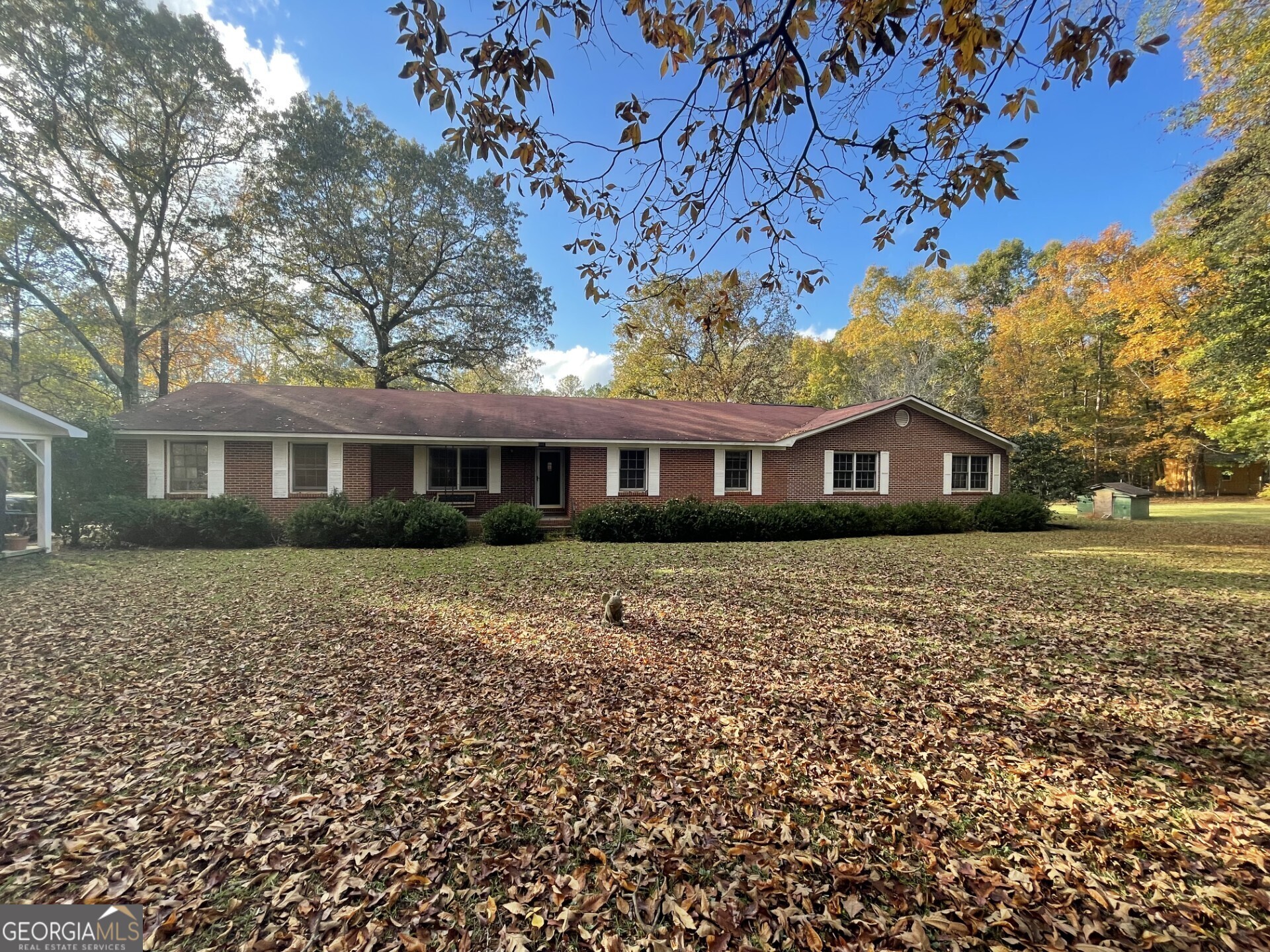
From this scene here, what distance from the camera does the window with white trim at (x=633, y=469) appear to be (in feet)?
52.7

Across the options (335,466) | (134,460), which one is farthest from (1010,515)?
(134,460)

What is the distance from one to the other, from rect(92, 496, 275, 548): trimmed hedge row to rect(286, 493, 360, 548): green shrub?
96 centimetres

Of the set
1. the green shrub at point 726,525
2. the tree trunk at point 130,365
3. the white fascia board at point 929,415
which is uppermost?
the tree trunk at point 130,365

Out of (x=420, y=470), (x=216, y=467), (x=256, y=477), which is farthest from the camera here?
(x=420, y=470)

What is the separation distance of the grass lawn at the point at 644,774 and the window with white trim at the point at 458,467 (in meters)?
8.85

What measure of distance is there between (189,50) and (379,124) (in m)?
6.14

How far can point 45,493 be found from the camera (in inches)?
412

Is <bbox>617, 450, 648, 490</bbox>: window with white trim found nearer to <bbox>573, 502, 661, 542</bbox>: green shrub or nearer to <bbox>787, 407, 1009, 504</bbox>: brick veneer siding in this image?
<bbox>573, 502, 661, 542</bbox>: green shrub

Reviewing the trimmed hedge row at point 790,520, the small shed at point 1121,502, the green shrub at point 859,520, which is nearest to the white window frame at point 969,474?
the trimmed hedge row at point 790,520

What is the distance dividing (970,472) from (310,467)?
819 inches

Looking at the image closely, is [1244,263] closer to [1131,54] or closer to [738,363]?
[1131,54]

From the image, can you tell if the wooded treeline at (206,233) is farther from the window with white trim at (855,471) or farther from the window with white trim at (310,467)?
the window with white trim at (855,471)

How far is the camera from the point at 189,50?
60.1 feet

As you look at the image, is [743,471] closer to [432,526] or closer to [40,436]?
[432,526]
